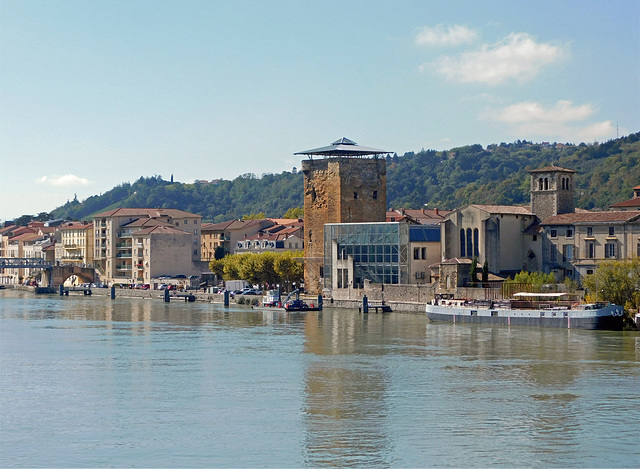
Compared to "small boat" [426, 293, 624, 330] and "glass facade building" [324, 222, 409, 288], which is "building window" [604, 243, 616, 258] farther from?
"glass facade building" [324, 222, 409, 288]

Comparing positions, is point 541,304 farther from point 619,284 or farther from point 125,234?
point 125,234

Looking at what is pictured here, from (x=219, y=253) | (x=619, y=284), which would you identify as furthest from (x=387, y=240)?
(x=219, y=253)

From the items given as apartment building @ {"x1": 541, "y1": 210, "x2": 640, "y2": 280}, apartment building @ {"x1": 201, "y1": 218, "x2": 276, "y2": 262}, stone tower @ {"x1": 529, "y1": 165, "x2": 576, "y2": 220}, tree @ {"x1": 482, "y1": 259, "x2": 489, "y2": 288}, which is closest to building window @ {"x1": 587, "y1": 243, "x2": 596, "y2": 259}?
apartment building @ {"x1": 541, "y1": 210, "x2": 640, "y2": 280}

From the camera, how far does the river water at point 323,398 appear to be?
27.5m

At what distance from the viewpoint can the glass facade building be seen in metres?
77.7

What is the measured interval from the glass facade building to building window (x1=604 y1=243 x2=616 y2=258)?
15.3m

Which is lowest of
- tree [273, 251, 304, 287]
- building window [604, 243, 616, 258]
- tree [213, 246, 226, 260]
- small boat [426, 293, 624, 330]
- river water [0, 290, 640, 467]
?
river water [0, 290, 640, 467]

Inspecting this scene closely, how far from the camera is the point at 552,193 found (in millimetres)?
74062

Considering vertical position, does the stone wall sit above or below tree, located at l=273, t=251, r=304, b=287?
above

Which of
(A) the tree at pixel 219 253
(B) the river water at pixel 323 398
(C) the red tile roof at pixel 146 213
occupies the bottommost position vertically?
(B) the river water at pixel 323 398

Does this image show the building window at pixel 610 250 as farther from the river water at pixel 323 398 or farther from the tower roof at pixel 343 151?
the tower roof at pixel 343 151

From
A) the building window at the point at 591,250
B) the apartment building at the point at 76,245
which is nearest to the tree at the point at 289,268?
the building window at the point at 591,250

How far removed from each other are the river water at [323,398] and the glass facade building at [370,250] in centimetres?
1964

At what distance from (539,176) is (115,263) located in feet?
201
